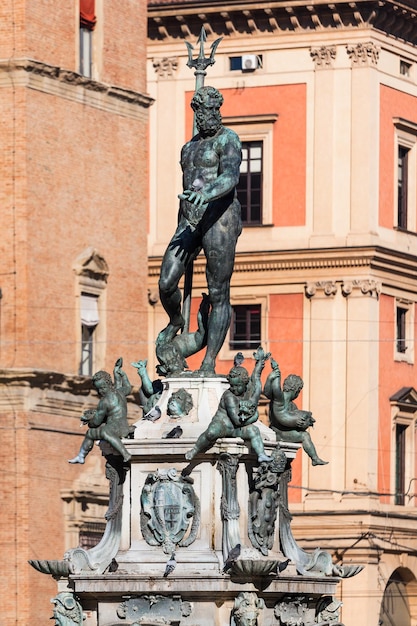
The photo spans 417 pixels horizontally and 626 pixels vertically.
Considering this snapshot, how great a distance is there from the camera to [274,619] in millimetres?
25422

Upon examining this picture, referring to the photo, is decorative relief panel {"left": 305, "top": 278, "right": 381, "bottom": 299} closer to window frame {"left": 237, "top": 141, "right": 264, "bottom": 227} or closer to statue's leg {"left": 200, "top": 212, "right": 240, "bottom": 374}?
window frame {"left": 237, "top": 141, "right": 264, "bottom": 227}

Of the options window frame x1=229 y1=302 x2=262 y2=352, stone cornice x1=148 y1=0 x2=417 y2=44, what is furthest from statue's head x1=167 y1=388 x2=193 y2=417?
stone cornice x1=148 y1=0 x2=417 y2=44

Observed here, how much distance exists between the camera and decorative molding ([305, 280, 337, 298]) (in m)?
65.1

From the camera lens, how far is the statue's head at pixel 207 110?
26328 mm

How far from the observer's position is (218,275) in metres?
26.5

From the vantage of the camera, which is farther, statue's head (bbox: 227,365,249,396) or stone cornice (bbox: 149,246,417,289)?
stone cornice (bbox: 149,246,417,289)

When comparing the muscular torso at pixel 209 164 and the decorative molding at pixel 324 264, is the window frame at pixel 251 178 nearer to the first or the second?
the decorative molding at pixel 324 264

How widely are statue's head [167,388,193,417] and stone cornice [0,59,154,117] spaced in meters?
31.4

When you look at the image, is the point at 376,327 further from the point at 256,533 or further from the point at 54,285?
the point at 256,533

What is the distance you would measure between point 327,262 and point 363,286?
1.03 m

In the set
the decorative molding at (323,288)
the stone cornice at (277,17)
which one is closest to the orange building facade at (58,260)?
the decorative molding at (323,288)

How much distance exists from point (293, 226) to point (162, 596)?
41.0 m

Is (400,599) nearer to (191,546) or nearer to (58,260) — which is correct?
(58,260)

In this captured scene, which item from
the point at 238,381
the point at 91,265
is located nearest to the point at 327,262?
the point at 91,265
